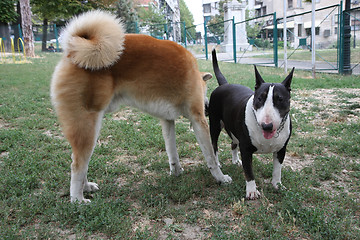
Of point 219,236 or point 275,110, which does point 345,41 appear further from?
point 219,236

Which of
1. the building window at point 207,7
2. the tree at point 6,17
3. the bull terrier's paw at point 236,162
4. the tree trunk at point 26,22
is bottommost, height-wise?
the bull terrier's paw at point 236,162

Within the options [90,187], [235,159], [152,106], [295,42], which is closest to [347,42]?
[295,42]

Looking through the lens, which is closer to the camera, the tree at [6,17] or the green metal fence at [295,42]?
the green metal fence at [295,42]

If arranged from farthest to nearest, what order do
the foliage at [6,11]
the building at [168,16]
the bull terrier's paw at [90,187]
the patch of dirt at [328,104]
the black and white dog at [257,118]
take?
1. the building at [168,16]
2. the foliage at [6,11]
3. the patch of dirt at [328,104]
4. the bull terrier's paw at [90,187]
5. the black and white dog at [257,118]

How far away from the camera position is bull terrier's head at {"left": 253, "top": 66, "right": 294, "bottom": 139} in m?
2.58

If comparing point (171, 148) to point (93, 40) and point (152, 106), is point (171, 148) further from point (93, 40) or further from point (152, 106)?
point (93, 40)

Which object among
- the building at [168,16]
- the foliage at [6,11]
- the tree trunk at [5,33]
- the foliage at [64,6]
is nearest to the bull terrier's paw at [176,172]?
the building at [168,16]

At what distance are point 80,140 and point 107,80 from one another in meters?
0.62

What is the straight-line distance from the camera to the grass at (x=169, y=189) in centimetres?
250

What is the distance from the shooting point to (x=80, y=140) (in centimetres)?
278

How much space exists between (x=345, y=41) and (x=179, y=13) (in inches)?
3549

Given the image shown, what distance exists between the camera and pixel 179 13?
314 feet

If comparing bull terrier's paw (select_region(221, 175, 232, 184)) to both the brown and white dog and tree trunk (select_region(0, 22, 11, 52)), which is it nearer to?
the brown and white dog

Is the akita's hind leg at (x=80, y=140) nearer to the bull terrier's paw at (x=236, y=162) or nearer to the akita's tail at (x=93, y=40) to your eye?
the akita's tail at (x=93, y=40)
